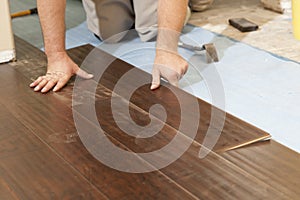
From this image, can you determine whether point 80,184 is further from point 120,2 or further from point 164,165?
point 120,2

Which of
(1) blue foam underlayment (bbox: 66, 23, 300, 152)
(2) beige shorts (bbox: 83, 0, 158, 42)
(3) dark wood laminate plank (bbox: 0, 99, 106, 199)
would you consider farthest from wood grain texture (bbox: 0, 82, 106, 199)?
(2) beige shorts (bbox: 83, 0, 158, 42)

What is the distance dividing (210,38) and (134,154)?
170cm

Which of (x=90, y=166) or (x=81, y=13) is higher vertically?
(x=90, y=166)

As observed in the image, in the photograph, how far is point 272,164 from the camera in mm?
1584

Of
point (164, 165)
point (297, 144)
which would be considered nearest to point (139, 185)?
point (164, 165)

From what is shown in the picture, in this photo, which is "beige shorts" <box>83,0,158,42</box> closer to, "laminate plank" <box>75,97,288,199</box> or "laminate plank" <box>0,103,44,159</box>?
"laminate plank" <box>0,103,44,159</box>

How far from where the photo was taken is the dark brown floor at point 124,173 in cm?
144

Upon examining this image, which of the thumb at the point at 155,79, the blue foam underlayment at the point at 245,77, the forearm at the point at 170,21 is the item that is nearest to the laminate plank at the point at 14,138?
the thumb at the point at 155,79

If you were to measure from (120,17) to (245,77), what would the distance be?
109 centimetres

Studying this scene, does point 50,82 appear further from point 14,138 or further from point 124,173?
point 124,173

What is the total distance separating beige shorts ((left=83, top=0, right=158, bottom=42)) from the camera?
314 centimetres

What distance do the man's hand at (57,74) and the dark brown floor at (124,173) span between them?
0.10 m

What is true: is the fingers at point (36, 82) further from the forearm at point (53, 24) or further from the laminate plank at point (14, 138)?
the laminate plank at point (14, 138)

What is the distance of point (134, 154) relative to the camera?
5.36ft
